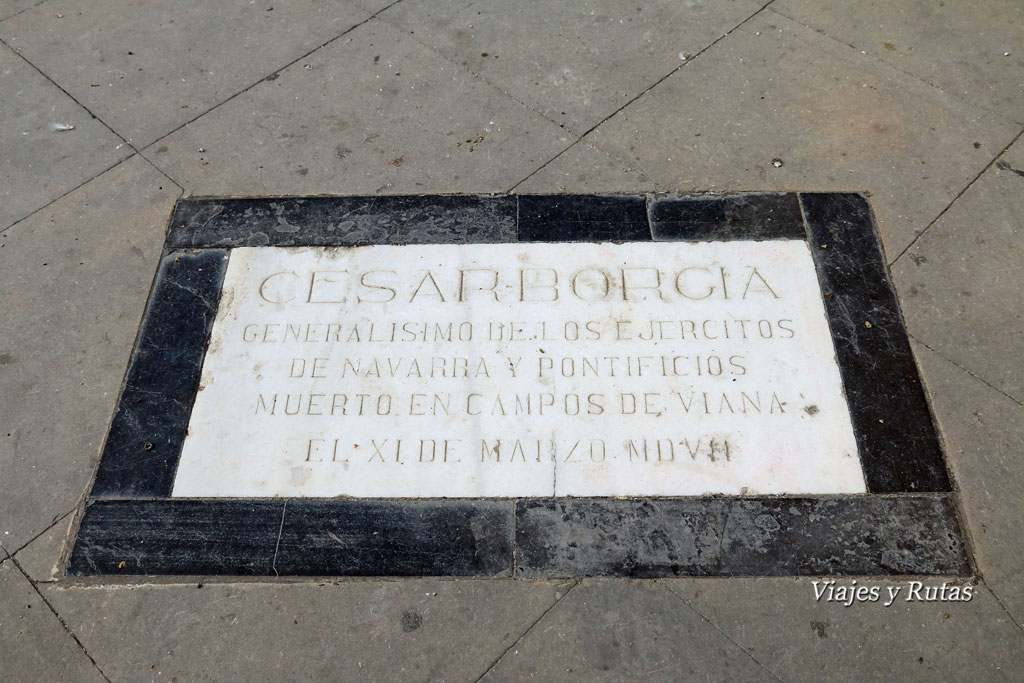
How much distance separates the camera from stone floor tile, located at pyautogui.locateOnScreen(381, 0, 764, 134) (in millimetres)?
4531

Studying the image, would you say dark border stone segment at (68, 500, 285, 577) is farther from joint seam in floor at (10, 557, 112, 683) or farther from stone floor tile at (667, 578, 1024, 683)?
stone floor tile at (667, 578, 1024, 683)

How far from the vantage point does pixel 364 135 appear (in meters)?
4.36

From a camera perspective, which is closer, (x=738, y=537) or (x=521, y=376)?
(x=738, y=537)

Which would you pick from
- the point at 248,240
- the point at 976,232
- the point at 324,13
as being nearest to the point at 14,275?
the point at 248,240

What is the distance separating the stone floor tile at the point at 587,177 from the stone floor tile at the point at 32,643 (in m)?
2.95

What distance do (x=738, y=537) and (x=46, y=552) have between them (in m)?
2.87

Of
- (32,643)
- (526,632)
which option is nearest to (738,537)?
(526,632)

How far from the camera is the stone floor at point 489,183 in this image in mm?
2770

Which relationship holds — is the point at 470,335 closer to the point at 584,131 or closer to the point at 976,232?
the point at 584,131

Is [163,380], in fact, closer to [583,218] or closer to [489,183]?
[489,183]

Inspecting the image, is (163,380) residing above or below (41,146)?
above

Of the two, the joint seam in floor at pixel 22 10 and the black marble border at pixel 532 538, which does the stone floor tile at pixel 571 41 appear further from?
the joint seam in floor at pixel 22 10

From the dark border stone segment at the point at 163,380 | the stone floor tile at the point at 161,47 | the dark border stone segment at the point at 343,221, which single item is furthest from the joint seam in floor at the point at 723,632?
the stone floor tile at the point at 161,47

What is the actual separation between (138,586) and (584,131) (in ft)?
10.8
